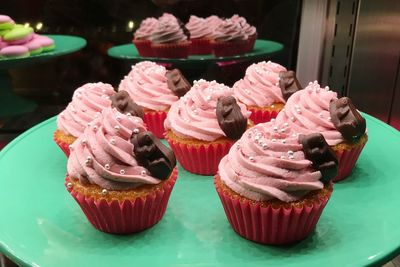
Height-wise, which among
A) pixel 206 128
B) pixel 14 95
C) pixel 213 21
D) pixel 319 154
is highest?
pixel 213 21

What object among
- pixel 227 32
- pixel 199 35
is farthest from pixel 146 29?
pixel 227 32

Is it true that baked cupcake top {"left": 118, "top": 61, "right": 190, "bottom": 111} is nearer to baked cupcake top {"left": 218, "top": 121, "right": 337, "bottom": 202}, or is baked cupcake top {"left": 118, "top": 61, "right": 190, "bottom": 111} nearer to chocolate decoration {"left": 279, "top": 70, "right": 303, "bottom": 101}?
chocolate decoration {"left": 279, "top": 70, "right": 303, "bottom": 101}

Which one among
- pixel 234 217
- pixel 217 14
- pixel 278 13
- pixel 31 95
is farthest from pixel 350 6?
pixel 31 95

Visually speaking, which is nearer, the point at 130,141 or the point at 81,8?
the point at 130,141

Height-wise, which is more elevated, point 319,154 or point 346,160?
point 319,154

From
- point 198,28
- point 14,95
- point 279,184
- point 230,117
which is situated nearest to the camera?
point 279,184

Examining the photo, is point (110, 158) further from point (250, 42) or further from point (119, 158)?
point (250, 42)

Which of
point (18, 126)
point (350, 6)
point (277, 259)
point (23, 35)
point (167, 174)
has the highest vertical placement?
point (350, 6)

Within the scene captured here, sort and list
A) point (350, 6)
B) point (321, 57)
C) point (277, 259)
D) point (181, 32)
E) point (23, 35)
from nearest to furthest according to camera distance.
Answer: point (277, 259), point (350, 6), point (321, 57), point (23, 35), point (181, 32)

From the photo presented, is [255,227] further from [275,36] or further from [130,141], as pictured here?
[275,36]
